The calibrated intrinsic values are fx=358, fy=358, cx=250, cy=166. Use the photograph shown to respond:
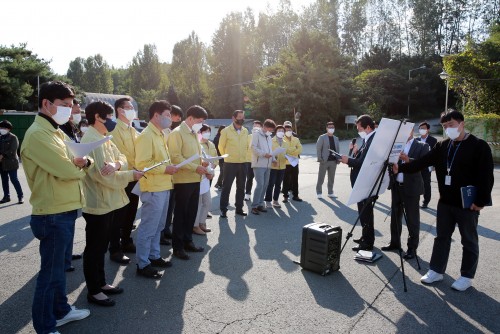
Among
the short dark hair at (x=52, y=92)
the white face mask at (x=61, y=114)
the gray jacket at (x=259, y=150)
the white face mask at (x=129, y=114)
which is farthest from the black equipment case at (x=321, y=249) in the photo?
the gray jacket at (x=259, y=150)

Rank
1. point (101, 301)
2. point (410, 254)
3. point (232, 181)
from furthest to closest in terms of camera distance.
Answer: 1. point (232, 181)
2. point (410, 254)
3. point (101, 301)

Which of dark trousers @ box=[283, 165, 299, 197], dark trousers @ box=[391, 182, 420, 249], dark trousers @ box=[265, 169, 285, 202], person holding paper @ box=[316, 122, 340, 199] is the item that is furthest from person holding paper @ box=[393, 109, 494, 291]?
person holding paper @ box=[316, 122, 340, 199]

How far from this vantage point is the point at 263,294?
4.18m

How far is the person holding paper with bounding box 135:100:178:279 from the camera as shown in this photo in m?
4.45

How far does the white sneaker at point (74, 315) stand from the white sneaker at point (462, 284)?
13.7 ft

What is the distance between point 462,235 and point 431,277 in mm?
659

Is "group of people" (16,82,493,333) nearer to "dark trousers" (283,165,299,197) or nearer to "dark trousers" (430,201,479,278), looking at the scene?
"dark trousers" (430,201,479,278)

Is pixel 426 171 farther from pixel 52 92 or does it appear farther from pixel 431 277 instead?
pixel 52 92

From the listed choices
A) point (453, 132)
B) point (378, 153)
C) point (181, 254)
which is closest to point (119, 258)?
point (181, 254)

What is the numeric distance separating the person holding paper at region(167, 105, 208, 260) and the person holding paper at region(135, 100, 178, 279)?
45cm

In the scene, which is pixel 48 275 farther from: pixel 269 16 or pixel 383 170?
pixel 269 16

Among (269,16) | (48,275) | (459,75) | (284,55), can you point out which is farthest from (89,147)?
(269,16)

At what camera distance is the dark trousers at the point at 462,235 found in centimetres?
430

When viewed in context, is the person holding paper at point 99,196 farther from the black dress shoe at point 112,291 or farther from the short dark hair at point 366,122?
the short dark hair at point 366,122
